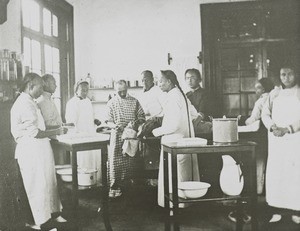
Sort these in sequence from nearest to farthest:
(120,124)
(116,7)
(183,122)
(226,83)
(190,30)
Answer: (183,122), (116,7), (120,124), (190,30), (226,83)

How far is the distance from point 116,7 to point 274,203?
1.98 metres

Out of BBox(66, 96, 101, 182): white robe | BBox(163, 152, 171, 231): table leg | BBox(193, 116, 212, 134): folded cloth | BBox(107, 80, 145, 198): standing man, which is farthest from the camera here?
BBox(107, 80, 145, 198): standing man

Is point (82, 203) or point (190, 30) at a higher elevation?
point (190, 30)

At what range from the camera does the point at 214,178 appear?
3373 mm

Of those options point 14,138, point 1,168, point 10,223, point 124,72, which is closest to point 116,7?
point 124,72

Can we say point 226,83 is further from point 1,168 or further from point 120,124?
point 1,168

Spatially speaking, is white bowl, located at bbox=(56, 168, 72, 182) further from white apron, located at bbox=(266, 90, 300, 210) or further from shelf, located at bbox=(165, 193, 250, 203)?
white apron, located at bbox=(266, 90, 300, 210)

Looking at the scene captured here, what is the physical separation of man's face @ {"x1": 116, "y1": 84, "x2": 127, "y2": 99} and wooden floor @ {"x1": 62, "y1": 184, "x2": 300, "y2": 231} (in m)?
0.93

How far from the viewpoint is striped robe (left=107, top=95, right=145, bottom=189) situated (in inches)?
136

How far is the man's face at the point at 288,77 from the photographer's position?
2.59 meters

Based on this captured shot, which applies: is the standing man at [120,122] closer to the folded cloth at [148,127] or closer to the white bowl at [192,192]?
the folded cloth at [148,127]

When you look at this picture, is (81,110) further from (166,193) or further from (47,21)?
(166,193)

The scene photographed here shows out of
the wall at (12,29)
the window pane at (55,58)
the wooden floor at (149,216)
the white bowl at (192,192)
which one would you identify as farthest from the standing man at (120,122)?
the white bowl at (192,192)

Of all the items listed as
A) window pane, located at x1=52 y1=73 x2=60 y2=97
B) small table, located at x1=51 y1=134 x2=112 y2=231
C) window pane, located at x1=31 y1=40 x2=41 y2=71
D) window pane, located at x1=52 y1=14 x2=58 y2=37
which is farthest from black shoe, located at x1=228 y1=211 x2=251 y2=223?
window pane, located at x1=52 y1=14 x2=58 y2=37
